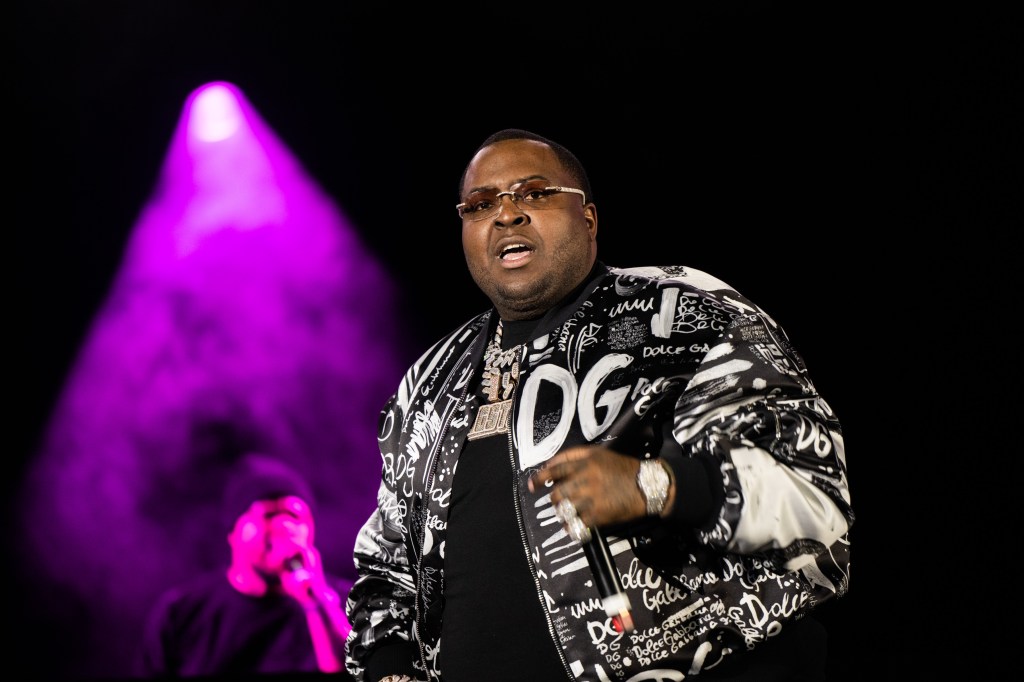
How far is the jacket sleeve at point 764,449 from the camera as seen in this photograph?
1.12m

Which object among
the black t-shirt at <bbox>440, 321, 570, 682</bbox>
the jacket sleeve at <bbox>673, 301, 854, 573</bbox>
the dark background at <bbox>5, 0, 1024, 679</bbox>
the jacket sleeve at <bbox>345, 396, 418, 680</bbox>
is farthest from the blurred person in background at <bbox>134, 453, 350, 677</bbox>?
the jacket sleeve at <bbox>673, 301, 854, 573</bbox>

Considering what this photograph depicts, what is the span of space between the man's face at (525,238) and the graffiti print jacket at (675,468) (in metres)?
0.07

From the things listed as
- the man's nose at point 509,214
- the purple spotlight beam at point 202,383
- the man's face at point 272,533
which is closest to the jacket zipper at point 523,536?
the man's nose at point 509,214

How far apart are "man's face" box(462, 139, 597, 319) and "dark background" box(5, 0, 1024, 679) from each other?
57.0 inches

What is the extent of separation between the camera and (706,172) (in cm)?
306

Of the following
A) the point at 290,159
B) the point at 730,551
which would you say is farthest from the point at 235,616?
the point at 730,551

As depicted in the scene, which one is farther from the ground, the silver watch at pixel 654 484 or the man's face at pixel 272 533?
the silver watch at pixel 654 484

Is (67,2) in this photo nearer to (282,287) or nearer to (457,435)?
(282,287)

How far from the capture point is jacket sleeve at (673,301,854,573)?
1125mm

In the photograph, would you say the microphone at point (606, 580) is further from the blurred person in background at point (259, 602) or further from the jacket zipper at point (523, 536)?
the blurred person in background at point (259, 602)

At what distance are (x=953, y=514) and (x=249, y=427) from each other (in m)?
2.53

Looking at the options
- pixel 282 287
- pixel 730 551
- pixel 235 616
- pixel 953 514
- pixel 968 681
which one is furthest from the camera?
pixel 282 287

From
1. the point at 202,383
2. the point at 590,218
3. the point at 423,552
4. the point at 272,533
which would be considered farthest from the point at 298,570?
the point at 590,218

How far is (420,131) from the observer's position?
363 centimetres
